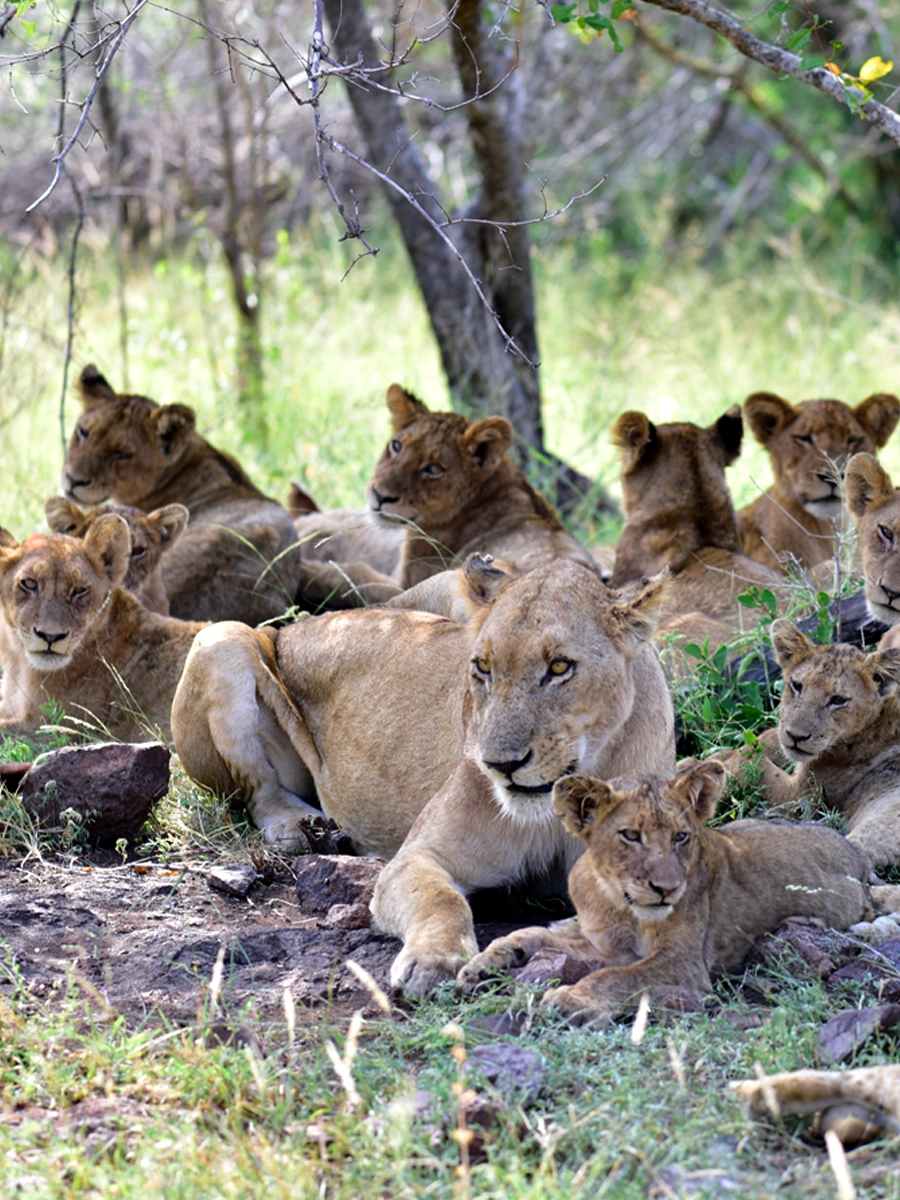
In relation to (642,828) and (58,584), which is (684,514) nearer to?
(58,584)

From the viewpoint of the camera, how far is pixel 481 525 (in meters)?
7.02

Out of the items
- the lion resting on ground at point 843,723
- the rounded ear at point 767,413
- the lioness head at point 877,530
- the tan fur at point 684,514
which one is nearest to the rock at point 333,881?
the lion resting on ground at point 843,723

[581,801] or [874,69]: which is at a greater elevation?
[874,69]

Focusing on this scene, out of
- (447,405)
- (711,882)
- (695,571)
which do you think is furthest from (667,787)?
(447,405)

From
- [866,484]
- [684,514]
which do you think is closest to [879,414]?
[684,514]

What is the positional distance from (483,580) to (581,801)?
855 mm

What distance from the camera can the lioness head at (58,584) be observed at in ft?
17.9

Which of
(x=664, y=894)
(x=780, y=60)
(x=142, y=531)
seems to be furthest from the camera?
(x=142, y=531)

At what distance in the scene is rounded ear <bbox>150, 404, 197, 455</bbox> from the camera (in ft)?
24.1

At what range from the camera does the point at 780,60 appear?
4.94m

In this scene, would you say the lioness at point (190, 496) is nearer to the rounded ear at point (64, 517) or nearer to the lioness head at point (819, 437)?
the rounded ear at point (64, 517)

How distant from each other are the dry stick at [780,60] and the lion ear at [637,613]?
1878 mm

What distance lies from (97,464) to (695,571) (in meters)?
3.06

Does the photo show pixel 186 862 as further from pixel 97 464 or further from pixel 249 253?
pixel 249 253
